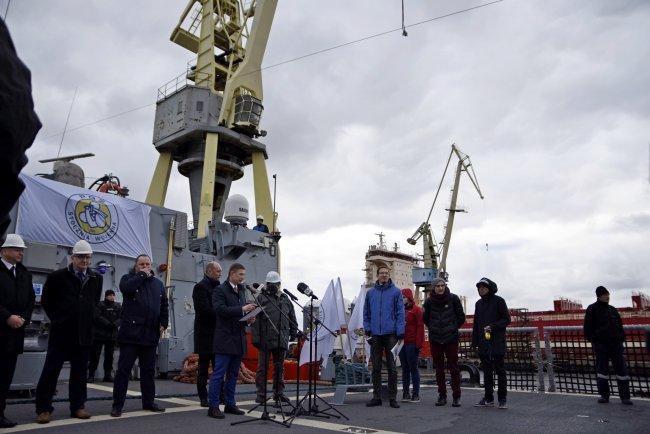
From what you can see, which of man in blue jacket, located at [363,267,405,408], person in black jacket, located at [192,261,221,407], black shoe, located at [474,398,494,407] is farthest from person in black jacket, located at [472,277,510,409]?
person in black jacket, located at [192,261,221,407]

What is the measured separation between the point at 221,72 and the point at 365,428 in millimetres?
22472

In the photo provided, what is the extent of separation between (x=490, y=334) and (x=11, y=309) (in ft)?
19.1

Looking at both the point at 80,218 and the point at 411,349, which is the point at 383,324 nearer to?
the point at 411,349

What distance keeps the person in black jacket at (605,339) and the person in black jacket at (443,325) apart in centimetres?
197

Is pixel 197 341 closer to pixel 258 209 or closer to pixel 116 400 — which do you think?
pixel 116 400

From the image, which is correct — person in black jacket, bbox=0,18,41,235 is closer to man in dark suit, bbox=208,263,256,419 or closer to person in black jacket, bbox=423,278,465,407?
man in dark suit, bbox=208,263,256,419

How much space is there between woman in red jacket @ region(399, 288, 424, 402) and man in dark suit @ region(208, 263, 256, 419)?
9.00ft

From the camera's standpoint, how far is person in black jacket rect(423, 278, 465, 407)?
21.9 feet

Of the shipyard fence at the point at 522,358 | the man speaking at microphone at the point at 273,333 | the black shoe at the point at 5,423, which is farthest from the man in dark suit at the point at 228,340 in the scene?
the shipyard fence at the point at 522,358

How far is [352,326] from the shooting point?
8.69 meters

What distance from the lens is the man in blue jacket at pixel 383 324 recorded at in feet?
21.4

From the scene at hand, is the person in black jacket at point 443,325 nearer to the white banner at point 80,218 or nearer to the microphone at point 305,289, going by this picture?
the microphone at point 305,289

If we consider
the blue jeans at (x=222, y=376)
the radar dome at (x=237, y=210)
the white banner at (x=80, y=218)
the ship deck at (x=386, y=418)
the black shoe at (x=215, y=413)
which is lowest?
the ship deck at (x=386, y=418)

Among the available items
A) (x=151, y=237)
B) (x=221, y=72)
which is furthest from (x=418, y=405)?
(x=221, y=72)
